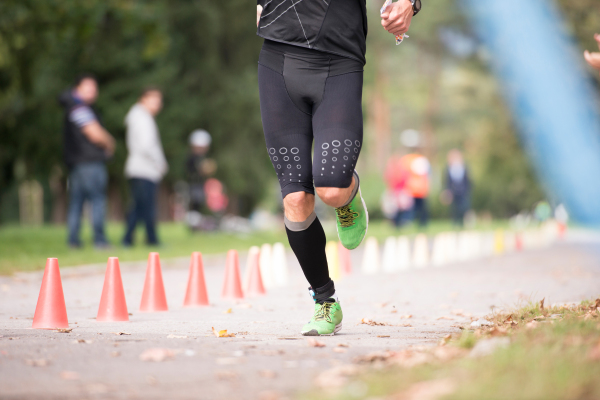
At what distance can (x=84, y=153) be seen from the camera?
11227 mm

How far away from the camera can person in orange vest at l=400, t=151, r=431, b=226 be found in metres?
19.6

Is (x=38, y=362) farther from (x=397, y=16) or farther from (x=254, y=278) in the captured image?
(x=254, y=278)

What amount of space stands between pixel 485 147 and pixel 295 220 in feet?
95.6

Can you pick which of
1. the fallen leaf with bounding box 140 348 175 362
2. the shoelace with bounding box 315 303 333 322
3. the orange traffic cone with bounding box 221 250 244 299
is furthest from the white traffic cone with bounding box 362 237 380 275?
the fallen leaf with bounding box 140 348 175 362

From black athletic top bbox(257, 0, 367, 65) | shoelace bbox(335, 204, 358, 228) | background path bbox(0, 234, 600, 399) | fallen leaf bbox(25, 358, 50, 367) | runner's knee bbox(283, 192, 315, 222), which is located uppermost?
black athletic top bbox(257, 0, 367, 65)

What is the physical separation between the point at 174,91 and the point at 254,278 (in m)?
16.7

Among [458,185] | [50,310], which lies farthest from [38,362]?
[458,185]

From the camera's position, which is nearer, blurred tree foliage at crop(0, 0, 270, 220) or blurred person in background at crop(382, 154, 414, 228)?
blurred person in background at crop(382, 154, 414, 228)

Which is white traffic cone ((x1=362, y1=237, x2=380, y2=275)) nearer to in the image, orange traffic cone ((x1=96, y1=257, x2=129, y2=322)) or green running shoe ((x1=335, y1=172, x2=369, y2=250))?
orange traffic cone ((x1=96, y1=257, x2=129, y2=322))

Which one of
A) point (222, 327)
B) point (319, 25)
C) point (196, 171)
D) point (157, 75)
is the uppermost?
point (157, 75)

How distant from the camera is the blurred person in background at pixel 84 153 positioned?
1120cm

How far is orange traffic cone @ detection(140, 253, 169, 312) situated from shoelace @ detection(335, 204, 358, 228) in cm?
198

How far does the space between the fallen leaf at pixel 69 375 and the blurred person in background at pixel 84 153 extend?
8.24 metres

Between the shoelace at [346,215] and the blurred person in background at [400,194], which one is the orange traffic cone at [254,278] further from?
the blurred person in background at [400,194]
